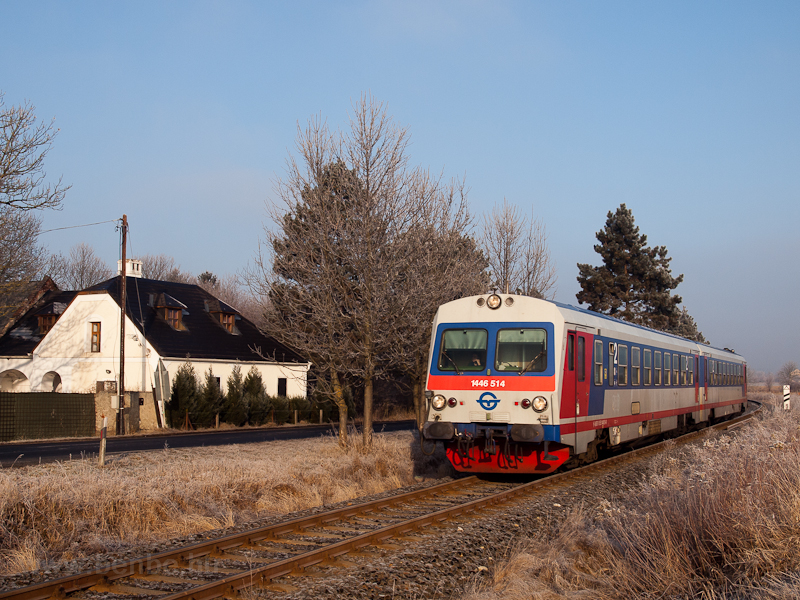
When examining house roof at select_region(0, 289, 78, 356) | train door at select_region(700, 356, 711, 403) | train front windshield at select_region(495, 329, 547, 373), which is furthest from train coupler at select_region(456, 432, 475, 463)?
house roof at select_region(0, 289, 78, 356)

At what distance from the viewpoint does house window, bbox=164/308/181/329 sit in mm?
38453

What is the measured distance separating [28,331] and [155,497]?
34715 mm

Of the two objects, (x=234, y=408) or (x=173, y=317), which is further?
(x=173, y=317)

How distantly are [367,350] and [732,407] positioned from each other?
19810 mm

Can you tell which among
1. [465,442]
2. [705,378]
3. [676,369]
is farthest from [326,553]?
[705,378]

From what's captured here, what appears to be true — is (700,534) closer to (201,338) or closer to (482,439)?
(482,439)

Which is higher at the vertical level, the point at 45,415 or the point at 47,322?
the point at 47,322

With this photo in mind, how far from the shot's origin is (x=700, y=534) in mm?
6906

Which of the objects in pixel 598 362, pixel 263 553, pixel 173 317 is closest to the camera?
pixel 263 553

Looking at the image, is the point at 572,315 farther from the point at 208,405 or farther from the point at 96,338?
the point at 96,338

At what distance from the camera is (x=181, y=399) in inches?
1302

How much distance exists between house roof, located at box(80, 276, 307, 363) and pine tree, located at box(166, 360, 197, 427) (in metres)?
2.16

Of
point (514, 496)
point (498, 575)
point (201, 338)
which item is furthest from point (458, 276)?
point (201, 338)

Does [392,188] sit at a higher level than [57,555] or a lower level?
higher
